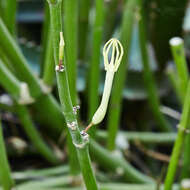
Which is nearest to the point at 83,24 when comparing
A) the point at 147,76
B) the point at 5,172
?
the point at 147,76

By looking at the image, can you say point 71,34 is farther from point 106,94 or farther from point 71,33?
point 106,94

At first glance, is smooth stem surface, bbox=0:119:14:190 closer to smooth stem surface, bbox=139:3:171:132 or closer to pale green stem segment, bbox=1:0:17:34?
pale green stem segment, bbox=1:0:17:34

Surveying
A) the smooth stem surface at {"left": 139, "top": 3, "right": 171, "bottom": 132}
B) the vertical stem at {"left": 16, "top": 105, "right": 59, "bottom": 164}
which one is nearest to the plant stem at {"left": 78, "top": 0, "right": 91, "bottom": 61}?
the smooth stem surface at {"left": 139, "top": 3, "right": 171, "bottom": 132}

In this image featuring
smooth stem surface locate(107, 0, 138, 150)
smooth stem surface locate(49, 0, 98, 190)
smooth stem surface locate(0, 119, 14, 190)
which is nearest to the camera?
smooth stem surface locate(49, 0, 98, 190)

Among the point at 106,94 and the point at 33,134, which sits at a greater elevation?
the point at 106,94

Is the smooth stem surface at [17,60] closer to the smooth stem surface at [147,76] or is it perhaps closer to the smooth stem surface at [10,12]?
the smooth stem surface at [10,12]

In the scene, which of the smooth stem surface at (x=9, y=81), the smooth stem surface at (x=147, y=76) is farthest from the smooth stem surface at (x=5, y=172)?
the smooth stem surface at (x=147, y=76)
